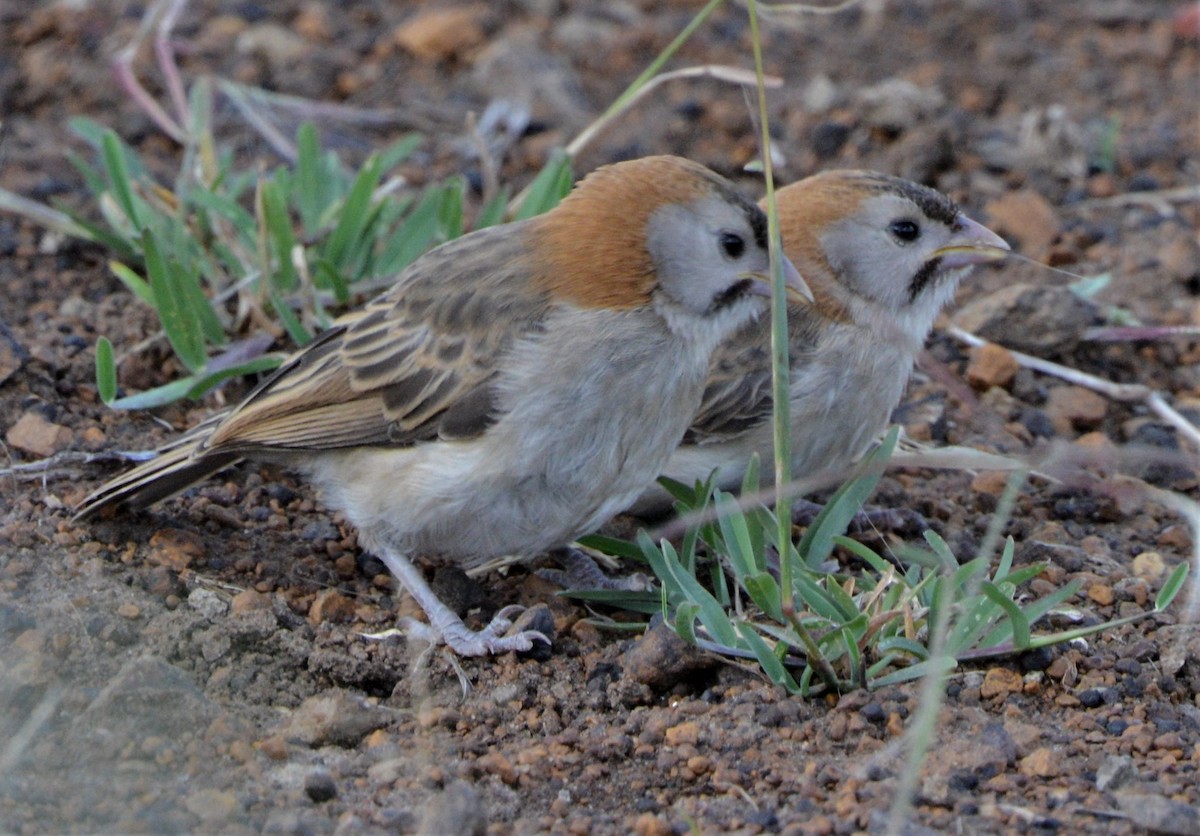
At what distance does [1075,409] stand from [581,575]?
2319 millimetres

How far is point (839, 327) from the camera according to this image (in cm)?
595

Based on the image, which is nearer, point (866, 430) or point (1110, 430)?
point (866, 430)

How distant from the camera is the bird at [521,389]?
4984mm

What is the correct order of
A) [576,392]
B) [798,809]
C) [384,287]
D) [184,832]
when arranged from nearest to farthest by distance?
[184,832] < [798,809] < [576,392] < [384,287]

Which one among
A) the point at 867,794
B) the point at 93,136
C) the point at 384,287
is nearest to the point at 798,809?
the point at 867,794

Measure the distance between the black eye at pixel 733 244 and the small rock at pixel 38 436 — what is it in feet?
7.50

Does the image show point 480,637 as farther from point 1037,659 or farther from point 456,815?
point 1037,659

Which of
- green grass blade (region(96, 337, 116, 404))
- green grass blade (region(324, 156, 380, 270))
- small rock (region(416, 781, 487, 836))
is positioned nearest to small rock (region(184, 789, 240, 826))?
small rock (region(416, 781, 487, 836))

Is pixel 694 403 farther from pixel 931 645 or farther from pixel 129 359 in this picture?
pixel 129 359

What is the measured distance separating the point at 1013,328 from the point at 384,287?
2554mm

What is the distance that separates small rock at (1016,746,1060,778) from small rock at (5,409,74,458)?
3265 mm

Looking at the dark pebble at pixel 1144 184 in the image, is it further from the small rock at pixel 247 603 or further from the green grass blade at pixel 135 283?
the small rock at pixel 247 603

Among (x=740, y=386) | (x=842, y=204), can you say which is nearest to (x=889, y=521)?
(x=740, y=386)

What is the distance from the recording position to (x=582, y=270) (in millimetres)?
5109
